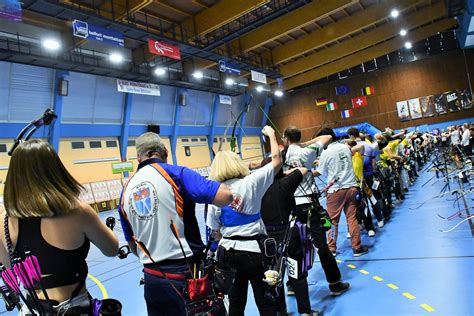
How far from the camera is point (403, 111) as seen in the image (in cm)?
2461

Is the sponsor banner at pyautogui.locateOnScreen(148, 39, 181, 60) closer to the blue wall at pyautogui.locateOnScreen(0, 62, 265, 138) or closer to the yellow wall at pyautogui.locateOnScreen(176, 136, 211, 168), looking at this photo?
the blue wall at pyautogui.locateOnScreen(0, 62, 265, 138)

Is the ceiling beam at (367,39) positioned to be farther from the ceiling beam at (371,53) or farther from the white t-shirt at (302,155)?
the white t-shirt at (302,155)

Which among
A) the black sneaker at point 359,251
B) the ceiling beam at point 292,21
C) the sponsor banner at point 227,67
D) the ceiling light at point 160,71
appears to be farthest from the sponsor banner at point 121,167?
the black sneaker at point 359,251

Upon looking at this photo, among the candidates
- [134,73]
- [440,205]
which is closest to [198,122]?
[134,73]

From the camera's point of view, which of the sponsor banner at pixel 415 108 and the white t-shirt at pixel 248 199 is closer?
the white t-shirt at pixel 248 199

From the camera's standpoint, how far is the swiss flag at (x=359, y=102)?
2575cm

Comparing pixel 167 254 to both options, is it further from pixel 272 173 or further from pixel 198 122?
pixel 198 122

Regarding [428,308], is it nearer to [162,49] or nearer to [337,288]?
[337,288]

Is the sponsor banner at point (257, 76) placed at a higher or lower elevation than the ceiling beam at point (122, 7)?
lower

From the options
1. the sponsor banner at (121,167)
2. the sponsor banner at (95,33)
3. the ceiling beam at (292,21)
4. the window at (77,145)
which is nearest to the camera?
the sponsor banner at (95,33)

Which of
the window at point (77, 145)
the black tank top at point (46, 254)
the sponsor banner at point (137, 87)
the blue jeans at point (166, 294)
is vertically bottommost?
the blue jeans at point (166, 294)

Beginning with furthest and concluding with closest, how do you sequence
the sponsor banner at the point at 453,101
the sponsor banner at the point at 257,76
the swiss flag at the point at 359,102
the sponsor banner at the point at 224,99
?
1. the swiss flag at the point at 359,102
2. the sponsor banner at the point at 453,101
3. the sponsor banner at the point at 224,99
4. the sponsor banner at the point at 257,76

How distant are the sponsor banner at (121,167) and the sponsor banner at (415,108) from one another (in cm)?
1856

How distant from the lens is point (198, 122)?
22.3 m
